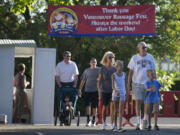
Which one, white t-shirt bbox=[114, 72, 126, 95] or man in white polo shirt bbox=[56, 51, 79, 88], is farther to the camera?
man in white polo shirt bbox=[56, 51, 79, 88]

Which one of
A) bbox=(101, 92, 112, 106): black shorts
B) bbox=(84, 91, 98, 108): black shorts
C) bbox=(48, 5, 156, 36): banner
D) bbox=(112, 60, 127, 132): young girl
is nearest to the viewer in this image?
bbox=(112, 60, 127, 132): young girl

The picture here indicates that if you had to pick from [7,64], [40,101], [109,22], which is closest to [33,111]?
[40,101]

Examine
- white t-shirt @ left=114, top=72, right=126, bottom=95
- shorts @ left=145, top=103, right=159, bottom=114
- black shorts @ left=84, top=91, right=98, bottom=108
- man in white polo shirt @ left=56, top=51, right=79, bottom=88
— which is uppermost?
man in white polo shirt @ left=56, top=51, right=79, bottom=88

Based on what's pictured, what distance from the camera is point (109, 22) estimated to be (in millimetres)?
21109

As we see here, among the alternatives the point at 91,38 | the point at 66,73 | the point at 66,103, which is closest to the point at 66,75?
the point at 66,73

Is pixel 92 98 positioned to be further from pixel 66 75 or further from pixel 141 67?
pixel 141 67

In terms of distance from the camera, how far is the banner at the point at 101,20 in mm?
19828

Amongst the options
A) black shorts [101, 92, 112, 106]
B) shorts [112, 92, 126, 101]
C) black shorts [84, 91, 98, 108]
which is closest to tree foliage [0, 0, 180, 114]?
black shorts [84, 91, 98, 108]

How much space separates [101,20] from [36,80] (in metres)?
4.63

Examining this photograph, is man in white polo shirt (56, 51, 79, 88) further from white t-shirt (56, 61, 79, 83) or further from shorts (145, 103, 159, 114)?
shorts (145, 103, 159, 114)

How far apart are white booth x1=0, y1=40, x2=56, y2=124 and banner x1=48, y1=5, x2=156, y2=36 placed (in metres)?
2.60

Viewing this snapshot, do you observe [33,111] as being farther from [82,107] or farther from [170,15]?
[170,15]

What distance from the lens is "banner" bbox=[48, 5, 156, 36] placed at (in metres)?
19.8

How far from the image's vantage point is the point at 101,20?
21.1m
